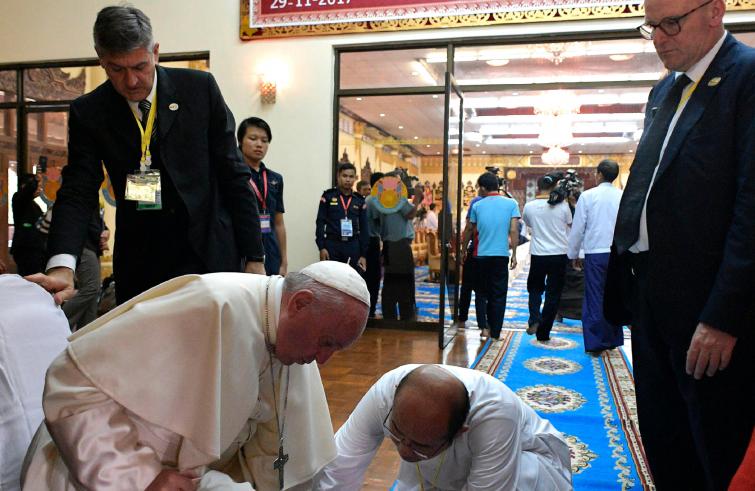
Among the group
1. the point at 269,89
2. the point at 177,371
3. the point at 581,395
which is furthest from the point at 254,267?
the point at 269,89

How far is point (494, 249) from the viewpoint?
5.27 m

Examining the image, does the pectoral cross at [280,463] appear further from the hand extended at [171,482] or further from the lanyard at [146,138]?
the lanyard at [146,138]

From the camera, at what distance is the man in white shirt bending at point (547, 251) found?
5211 mm

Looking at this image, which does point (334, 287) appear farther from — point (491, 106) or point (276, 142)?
point (491, 106)

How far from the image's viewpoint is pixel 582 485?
2.31 meters

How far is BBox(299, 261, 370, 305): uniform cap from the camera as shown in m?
1.18

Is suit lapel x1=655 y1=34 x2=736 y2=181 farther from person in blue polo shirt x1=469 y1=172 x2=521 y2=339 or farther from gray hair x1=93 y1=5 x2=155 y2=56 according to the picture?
person in blue polo shirt x1=469 y1=172 x2=521 y2=339

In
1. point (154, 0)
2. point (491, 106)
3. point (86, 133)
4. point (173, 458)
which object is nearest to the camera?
point (173, 458)

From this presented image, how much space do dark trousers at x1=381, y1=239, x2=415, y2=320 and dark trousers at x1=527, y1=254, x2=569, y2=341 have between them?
113 centimetres

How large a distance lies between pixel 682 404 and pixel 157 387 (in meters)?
1.31

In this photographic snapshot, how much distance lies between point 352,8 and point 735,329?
→ 5117 mm

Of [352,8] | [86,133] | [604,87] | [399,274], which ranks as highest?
[352,8]

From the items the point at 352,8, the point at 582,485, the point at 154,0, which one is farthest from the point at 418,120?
the point at 582,485

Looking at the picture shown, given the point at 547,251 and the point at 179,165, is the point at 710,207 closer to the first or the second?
the point at 179,165
